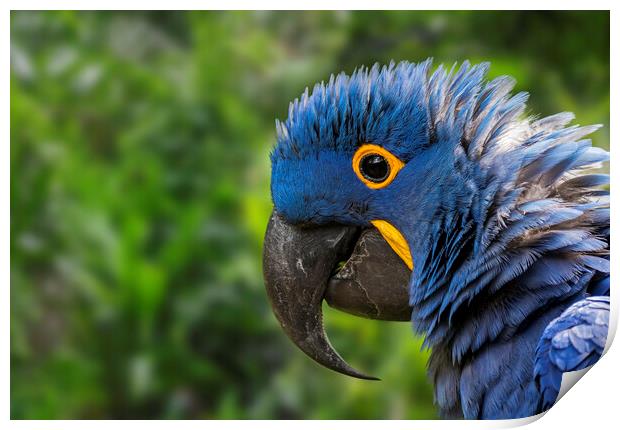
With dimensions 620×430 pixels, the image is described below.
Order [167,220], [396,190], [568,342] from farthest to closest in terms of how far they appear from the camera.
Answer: [167,220]
[396,190]
[568,342]

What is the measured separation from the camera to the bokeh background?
1.85 metres

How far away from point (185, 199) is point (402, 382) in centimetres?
75

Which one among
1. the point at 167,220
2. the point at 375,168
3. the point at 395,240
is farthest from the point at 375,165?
the point at 167,220

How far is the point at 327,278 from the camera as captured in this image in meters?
1.29

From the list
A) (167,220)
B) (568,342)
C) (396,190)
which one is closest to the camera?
(568,342)

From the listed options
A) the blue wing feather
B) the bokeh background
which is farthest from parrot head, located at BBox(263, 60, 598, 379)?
the bokeh background

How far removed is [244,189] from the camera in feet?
6.49

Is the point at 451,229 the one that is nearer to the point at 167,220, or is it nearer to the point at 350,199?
the point at 350,199

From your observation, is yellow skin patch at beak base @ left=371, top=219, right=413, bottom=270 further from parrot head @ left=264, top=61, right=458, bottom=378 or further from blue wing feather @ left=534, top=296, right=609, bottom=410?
blue wing feather @ left=534, top=296, right=609, bottom=410

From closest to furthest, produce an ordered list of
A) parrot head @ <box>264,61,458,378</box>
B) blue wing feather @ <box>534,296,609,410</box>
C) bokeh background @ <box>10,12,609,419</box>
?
1. blue wing feather @ <box>534,296,609,410</box>
2. parrot head @ <box>264,61,458,378</box>
3. bokeh background @ <box>10,12,609,419</box>

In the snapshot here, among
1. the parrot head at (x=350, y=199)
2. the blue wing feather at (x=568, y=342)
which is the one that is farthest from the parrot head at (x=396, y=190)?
the blue wing feather at (x=568, y=342)

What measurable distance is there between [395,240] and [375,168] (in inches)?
5.1
